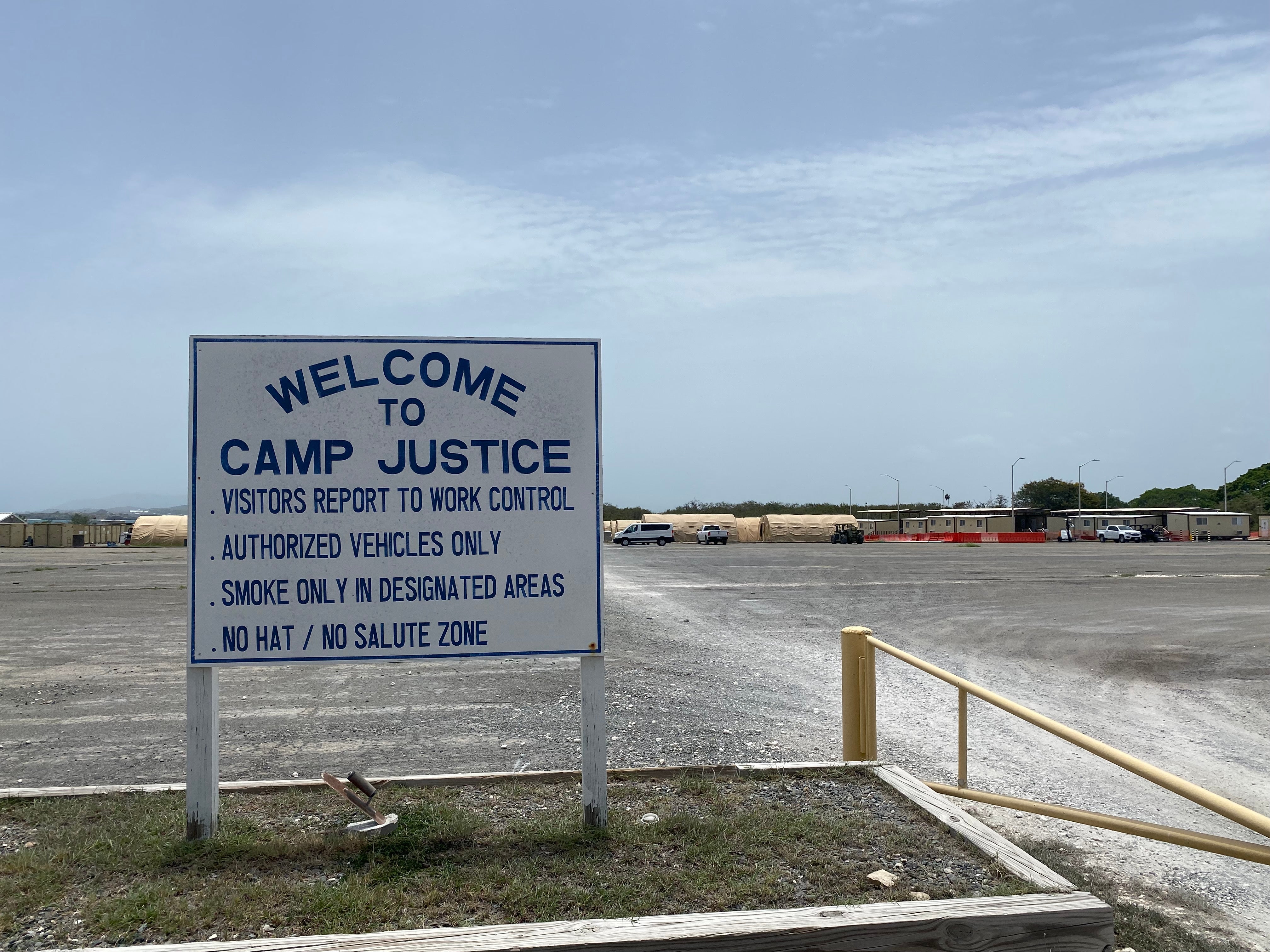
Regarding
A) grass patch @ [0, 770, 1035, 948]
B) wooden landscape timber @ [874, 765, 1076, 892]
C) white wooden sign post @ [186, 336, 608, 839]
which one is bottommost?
grass patch @ [0, 770, 1035, 948]

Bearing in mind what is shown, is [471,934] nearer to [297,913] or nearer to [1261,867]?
[297,913]

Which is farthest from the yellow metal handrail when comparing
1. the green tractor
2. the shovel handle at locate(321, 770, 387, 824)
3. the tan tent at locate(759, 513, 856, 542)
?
the tan tent at locate(759, 513, 856, 542)

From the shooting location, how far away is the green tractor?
6856cm

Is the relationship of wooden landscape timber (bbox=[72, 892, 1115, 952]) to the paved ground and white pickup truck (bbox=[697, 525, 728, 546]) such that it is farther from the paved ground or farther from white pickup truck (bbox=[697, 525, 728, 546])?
white pickup truck (bbox=[697, 525, 728, 546])

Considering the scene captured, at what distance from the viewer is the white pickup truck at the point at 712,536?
6650cm

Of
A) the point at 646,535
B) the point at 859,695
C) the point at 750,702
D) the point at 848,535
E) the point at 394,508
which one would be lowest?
the point at 848,535

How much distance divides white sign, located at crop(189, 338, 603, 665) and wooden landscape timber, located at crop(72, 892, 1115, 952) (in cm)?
154

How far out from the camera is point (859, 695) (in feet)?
18.3

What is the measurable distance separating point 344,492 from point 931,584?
2188 cm

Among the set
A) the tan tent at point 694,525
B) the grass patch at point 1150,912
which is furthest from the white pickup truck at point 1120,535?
the grass patch at point 1150,912

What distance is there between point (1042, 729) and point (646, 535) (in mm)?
58870

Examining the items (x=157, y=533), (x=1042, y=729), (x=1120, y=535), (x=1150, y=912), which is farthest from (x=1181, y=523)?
(x=1150, y=912)

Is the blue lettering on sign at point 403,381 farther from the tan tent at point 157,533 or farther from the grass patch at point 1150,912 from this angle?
the tan tent at point 157,533

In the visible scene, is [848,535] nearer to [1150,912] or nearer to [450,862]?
[1150,912]
